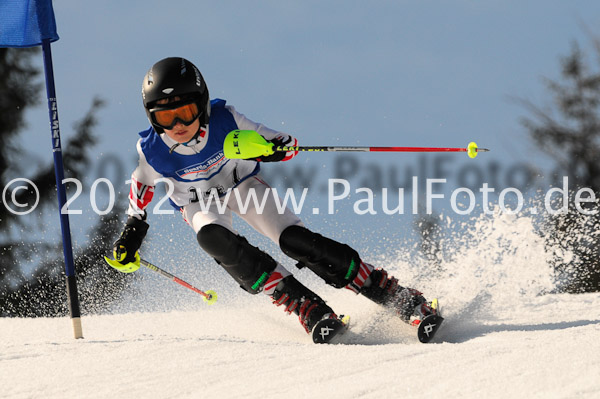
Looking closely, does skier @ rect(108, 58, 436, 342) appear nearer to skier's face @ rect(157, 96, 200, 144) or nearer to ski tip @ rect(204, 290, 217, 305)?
skier's face @ rect(157, 96, 200, 144)

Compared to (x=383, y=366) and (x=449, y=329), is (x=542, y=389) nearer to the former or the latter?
(x=383, y=366)

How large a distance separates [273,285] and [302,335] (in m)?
0.61

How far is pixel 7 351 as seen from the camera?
4117 millimetres

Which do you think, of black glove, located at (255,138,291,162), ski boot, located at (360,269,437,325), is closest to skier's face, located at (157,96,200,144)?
black glove, located at (255,138,291,162)

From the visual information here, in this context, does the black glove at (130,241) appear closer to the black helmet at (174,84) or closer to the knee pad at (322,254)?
the black helmet at (174,84)

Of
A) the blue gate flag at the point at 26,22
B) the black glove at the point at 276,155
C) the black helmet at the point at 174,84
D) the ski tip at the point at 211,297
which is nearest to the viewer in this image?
the black helmet at the point at 174,84

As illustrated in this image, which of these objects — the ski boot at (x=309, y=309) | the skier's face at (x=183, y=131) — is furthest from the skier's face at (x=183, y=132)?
the ski boot at (x=309, y=309)

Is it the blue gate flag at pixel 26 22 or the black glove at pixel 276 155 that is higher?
the blue gate flag at pixel 26 22

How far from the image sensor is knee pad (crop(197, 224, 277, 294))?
14.1 feet

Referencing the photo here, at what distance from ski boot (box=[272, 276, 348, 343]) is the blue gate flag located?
2.69 meters

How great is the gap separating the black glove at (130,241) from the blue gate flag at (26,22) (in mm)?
1696

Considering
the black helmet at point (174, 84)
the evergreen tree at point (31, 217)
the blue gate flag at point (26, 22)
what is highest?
the blue gate flag at point (26, 22)

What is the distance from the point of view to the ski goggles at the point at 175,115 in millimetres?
4270

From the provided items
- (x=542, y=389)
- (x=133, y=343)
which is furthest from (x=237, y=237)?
(x=542, y=389)
